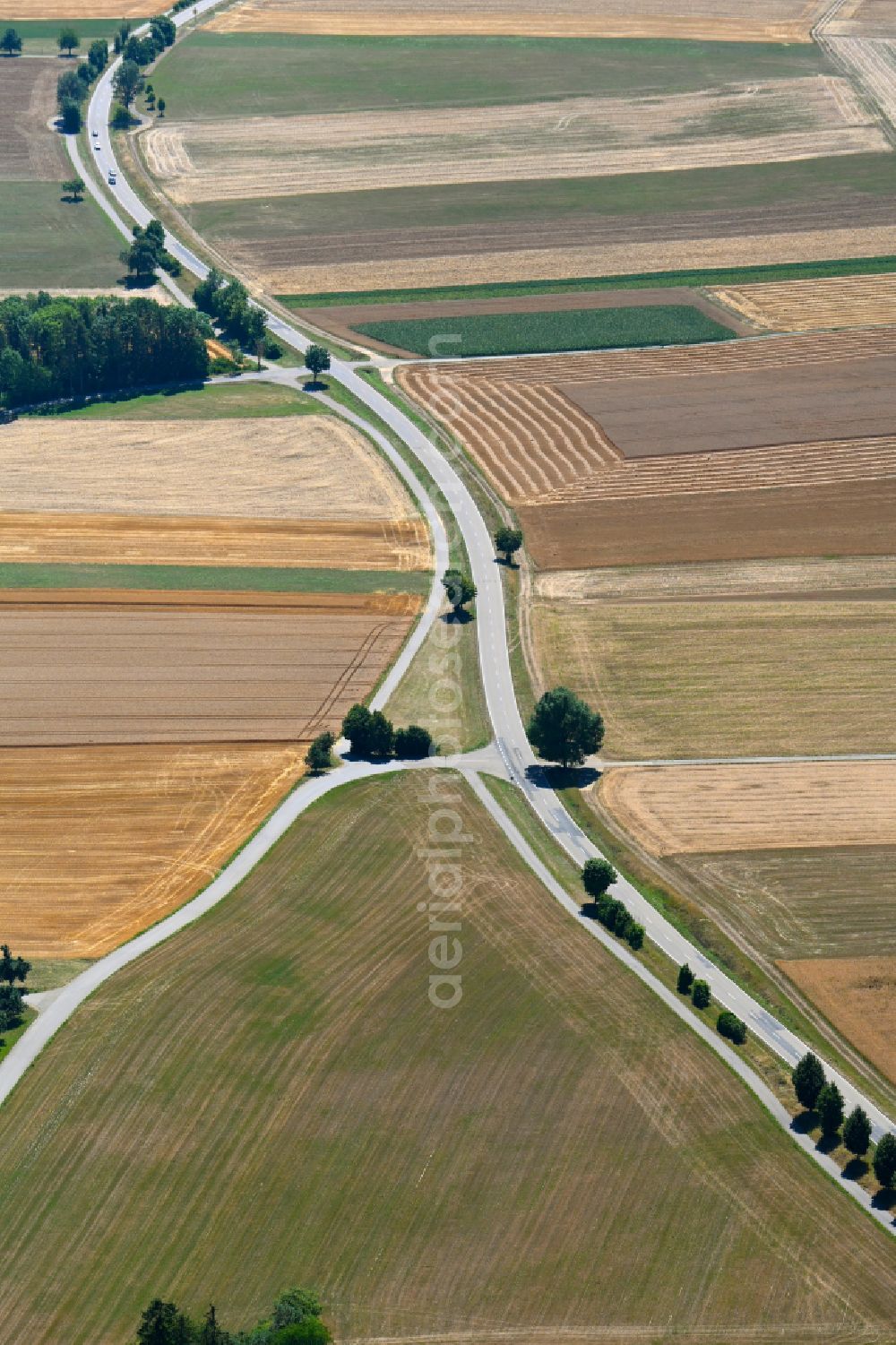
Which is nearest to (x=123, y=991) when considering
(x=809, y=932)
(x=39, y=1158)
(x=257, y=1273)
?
(x=39, y=1158)

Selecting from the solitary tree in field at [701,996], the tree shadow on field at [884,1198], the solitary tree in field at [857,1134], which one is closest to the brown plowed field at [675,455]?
the solitary tree in field at [701,996]

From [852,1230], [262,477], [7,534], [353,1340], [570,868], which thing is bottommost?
[353,1340]

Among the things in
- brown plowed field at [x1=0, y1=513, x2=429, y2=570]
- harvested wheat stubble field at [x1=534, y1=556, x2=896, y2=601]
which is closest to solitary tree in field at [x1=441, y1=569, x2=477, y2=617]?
brown plowed field at [x1=0, y1=513, x2=429, y2=570]

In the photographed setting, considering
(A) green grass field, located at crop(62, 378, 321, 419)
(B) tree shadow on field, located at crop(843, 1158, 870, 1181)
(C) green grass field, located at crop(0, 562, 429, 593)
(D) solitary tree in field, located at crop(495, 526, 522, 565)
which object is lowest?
(B) tree shadow on field, located at crop(843, 1158, 870, 1181)

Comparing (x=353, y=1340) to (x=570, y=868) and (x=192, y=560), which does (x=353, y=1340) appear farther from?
(x=192, y=560)

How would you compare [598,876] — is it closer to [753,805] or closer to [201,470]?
[753,805]

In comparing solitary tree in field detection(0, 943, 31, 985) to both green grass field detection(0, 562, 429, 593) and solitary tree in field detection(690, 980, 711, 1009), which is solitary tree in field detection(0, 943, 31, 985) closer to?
solitary tree in field detection(690, 980, 711, 1009)

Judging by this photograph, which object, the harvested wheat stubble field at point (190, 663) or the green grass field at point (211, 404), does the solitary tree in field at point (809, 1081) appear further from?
the green grass field at point (211, 404)
